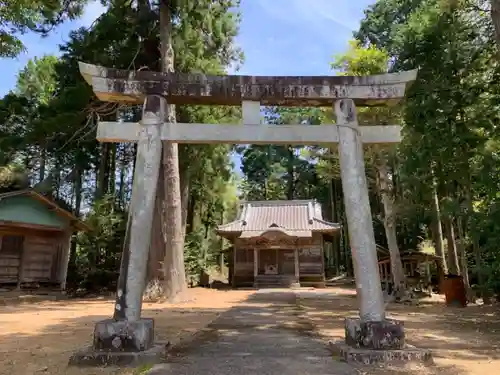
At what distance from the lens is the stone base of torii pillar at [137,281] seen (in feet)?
13.8

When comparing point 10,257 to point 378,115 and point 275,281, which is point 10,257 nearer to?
point 275,281

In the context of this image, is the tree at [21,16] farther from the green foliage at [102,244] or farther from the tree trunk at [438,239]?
the tree trunk at [438,239]

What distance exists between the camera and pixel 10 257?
45.0ft

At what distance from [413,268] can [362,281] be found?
544 inches

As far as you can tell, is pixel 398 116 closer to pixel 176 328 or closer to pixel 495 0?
pixel 495 0

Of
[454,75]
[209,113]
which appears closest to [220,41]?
[209,113]

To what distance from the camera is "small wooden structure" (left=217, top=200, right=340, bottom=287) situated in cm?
1994

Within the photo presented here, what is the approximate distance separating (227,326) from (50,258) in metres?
10.6

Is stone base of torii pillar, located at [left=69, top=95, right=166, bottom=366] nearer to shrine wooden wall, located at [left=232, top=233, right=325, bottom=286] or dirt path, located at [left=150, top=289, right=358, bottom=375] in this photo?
dirt path, located at [left=150, top=289, right=358, bottom=375]

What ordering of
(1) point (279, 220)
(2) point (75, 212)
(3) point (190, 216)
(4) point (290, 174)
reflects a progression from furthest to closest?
(4) point (290, 174) < (3) point (190, 216) < (1) point (279, 220) < (2) point (75, 212)

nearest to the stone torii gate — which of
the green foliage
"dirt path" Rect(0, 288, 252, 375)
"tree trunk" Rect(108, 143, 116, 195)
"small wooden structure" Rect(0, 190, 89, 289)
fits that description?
"dirt path" Rect(0, 288, 252, 375)

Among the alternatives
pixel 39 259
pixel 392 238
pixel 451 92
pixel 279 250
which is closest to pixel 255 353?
pixel 392 238

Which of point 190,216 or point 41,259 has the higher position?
point 190,216

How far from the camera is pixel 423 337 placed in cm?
623
